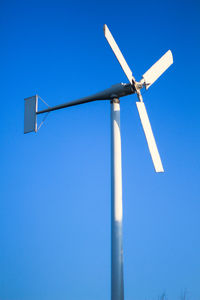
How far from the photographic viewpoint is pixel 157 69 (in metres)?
14.3

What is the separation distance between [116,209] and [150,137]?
10.3ft

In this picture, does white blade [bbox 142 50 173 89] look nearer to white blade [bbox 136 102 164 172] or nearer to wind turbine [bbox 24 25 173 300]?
wind turbine [bbox 24 25 173 300]

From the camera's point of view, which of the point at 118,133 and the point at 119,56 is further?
the point at 119,56

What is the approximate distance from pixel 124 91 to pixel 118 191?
3.99m

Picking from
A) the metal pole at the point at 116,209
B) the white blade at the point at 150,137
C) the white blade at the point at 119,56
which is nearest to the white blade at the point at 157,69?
the white blade at the point at 119,56

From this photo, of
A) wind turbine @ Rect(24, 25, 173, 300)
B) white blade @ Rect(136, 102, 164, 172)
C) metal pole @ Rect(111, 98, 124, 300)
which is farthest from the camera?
white blade @ Rect(136, 102, 164, 172)

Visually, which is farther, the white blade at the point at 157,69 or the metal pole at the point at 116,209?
the white blade at the point at 157,69

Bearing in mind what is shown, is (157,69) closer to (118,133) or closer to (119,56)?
(119,56)

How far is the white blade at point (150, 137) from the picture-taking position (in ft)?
39.3

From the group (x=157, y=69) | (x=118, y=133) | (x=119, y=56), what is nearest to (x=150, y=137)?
(x=118, y=133)

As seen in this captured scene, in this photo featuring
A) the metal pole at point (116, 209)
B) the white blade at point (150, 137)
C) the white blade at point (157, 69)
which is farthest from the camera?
the white blade at point (157, 69)

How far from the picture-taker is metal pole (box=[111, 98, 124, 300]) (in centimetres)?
1092

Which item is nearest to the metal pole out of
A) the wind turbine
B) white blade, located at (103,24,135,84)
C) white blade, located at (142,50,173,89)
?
the wind turbine

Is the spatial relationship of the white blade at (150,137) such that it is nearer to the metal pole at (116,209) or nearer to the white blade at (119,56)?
the metal pole at (116,209)
